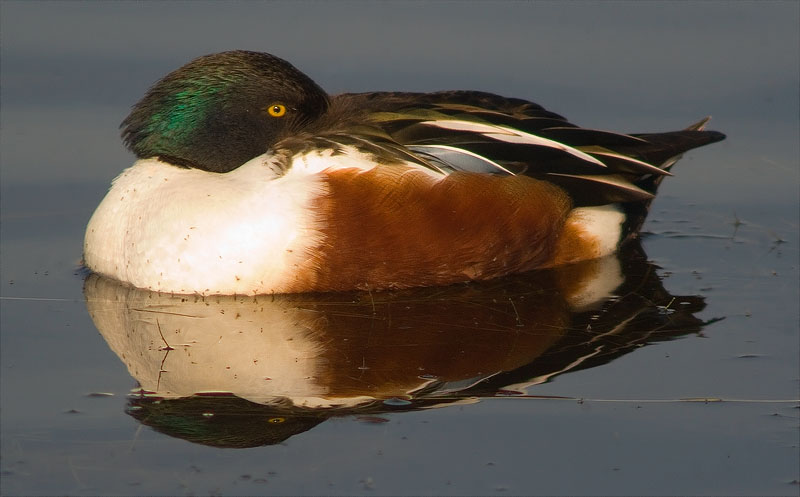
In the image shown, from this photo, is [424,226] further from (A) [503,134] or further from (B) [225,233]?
(B) [225,233]

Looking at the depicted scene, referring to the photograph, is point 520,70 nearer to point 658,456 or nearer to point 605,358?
point 605,358

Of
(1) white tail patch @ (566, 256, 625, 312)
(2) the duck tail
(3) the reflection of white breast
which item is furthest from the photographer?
(2) the duck tail

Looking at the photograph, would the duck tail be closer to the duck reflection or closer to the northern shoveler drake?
the northern shoveler drake

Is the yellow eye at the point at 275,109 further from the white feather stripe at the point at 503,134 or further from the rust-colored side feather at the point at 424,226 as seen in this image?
the white feather stripe at the point at 503,134

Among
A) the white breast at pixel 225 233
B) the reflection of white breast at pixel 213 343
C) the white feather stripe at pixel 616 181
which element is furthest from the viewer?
the white feather stripe at pixel 616 181

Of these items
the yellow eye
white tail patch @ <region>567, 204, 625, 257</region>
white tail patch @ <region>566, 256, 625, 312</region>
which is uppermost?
the yellow eye

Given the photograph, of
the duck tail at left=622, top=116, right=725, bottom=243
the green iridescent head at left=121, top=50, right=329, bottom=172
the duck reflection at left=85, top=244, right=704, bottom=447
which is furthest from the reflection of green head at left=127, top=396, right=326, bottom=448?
the duck tail at left=622, top=116, right=725, bottom=243

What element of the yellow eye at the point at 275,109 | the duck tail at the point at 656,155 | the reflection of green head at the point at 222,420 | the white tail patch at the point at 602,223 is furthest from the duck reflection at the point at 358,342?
the yellow eye at the point at 275,109
